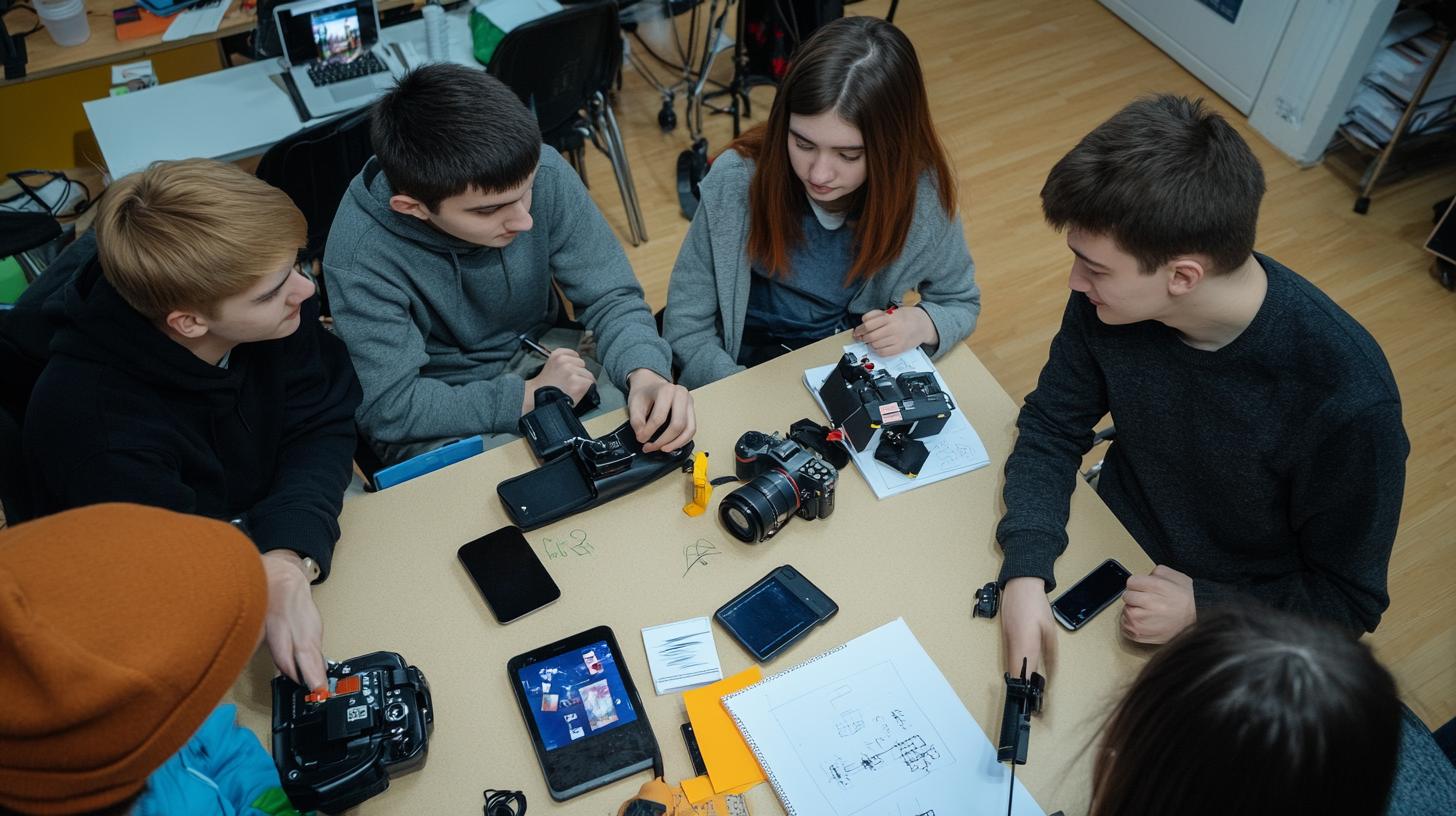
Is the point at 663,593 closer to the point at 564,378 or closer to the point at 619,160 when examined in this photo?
the point at 564,378

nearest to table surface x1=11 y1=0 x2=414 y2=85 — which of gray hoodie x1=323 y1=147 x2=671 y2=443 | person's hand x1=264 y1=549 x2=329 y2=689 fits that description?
gray hoodie x1=323 y1=147 x2=671 y2=443

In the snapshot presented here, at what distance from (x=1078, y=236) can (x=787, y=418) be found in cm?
54

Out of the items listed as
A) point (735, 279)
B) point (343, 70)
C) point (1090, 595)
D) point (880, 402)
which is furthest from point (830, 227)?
point (343, 70)

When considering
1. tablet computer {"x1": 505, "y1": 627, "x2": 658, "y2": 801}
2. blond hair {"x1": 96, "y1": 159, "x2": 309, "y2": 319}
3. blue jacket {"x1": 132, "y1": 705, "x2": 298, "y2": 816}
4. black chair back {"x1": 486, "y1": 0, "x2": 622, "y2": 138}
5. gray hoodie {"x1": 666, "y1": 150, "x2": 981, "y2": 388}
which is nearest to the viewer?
blue jacket {"x1": 132, "y1": 705, "x2": 298, "y2": 816}

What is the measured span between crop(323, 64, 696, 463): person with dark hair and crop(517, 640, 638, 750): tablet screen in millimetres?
376

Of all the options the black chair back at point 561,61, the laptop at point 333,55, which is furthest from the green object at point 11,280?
the black chair back at point 561,61

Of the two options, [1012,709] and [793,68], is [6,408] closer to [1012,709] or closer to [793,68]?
[793,68]

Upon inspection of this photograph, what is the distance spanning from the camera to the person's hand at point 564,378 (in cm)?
177

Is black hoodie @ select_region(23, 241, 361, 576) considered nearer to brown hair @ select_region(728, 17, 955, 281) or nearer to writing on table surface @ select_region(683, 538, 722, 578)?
writing on table surface @ select_region(683, 538, 722, 578)

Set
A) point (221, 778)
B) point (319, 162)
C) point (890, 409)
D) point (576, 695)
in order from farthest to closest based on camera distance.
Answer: point (319, 162)
point (890, 409)
point (576, 695)
point (221, 778)

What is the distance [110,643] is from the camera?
2.56 ft

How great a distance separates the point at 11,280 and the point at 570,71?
5.67ft

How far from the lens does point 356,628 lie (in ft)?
4.54

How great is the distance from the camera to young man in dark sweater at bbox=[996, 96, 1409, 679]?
130cm
